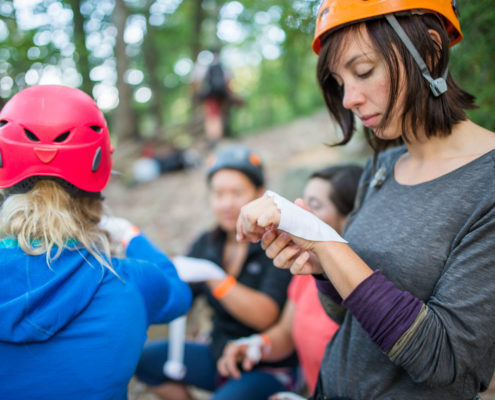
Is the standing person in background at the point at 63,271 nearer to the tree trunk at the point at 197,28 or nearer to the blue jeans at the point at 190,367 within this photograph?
the blue jeans at the point at 190,367

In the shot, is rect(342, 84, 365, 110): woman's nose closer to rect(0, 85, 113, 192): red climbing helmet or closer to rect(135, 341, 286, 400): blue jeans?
rect(0, 85, 113, 192): red climbing helmet

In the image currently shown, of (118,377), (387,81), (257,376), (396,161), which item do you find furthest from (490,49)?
(118,377)

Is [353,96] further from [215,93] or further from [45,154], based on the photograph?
[215,93]

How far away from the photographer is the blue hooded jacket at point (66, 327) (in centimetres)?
126

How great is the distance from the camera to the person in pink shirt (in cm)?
214

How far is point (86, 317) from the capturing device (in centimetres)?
136

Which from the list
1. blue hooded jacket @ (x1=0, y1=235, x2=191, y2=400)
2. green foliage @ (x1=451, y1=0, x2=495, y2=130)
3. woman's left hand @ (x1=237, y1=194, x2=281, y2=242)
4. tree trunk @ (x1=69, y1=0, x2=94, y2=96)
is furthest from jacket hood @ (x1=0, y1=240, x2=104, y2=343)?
tree trunk @ (x1=69, y1=0, x2=94, y2=96)

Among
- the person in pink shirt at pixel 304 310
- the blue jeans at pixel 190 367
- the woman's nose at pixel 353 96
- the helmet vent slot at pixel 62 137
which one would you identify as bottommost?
the blue jeans at pixel 190 367

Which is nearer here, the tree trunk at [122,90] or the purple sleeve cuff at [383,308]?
the purple sleeve cuff at [383,308]

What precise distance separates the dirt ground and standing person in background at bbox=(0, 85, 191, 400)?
2311 millimetres

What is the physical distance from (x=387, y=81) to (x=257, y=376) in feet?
6.39

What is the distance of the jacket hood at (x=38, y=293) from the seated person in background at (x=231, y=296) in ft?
3.62

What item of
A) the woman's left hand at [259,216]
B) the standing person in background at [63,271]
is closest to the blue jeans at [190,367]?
the standing person in background at [63,271]

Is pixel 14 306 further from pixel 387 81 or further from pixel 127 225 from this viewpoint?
pixel 387 81
